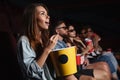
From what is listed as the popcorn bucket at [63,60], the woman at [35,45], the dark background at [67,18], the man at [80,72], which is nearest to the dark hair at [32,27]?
the woman at [35,45]

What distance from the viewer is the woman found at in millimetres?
1936

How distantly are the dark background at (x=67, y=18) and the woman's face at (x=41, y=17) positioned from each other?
1.66 feet

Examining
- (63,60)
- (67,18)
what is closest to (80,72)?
(63,60)

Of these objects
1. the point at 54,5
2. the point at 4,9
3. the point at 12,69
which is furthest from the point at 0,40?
the point at 54,5

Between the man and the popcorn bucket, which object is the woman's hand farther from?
the man

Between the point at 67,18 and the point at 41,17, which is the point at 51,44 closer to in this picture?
the point at 41,17

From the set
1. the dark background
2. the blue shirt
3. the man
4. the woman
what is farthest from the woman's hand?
the dark background

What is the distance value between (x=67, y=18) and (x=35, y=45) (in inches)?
74.6

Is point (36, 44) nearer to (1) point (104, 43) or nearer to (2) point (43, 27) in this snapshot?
(2) point (43, 27)

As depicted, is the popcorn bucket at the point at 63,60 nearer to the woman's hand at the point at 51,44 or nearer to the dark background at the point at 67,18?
the woman's hand at the point at 51,44

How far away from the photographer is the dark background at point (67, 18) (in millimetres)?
2527

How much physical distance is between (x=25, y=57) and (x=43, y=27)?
241 mm

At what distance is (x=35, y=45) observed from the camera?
2.04 meters

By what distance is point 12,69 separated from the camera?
2539 millimetres
